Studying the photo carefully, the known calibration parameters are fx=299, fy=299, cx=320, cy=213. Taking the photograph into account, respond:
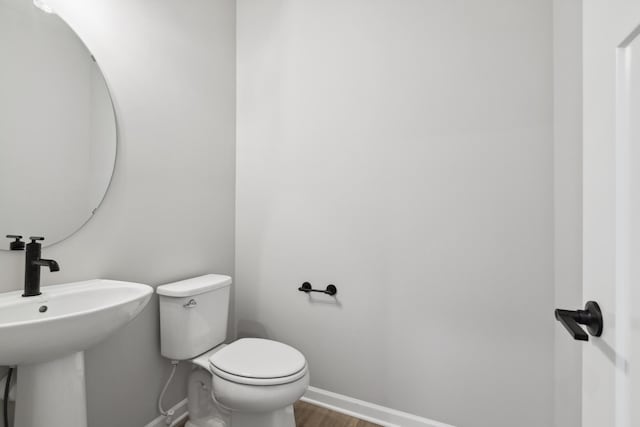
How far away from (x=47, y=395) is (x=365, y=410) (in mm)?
1388

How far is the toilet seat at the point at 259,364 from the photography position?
118cm

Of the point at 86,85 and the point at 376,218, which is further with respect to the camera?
the point at 376,218

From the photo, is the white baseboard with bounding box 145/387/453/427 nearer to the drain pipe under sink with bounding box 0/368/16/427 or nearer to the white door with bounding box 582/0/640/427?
the drain pipe under sink with bounding box 0/368/16/427

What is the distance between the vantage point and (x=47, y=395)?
0.91 m

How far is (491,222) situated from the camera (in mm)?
1367

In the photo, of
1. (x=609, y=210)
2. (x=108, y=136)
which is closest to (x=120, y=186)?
(x=108, y=136)

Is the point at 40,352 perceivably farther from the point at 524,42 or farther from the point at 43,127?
the point at 524,42

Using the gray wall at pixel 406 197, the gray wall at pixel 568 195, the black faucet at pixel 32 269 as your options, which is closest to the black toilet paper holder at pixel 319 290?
the gray wall at pixel 406 197

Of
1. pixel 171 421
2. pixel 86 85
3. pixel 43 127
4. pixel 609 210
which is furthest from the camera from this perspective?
pixel 171 421

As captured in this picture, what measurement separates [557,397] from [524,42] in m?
1.49

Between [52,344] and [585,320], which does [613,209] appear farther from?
[52,344]

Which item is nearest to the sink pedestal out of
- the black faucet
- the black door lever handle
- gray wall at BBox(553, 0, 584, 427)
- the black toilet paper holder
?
the black faucet

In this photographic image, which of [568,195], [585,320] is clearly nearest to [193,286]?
[585,320]

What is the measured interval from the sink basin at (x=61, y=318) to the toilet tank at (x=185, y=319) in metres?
0.29
